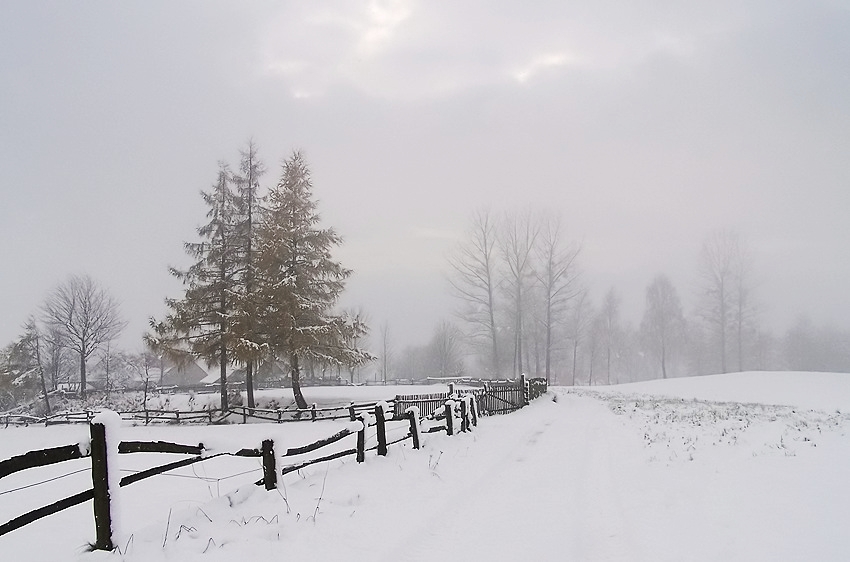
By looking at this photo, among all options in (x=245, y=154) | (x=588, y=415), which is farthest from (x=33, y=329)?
(x=588, y=415)

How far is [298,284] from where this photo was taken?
85.1 feet

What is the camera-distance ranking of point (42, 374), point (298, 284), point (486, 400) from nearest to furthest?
point (486, 400) < point (298, 284) < point (42, 374)

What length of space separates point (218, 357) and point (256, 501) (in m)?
23.4

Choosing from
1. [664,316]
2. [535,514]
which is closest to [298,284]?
[535,514]

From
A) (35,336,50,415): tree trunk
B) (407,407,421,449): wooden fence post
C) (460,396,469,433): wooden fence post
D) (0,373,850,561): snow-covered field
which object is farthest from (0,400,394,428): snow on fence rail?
(407,407,421,449): wooden fence post

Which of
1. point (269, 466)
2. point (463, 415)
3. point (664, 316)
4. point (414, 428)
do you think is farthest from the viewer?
point (664, 316)

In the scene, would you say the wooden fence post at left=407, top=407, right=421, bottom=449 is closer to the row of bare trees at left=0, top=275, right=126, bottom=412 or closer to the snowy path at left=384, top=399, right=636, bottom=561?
the snowy path at left=384, top=399, right=636, bottom=561

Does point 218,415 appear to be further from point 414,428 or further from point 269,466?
point 269,466

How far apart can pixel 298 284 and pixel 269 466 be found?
1958cm

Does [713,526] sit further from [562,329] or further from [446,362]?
[446,362]

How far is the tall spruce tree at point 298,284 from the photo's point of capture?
25.2m

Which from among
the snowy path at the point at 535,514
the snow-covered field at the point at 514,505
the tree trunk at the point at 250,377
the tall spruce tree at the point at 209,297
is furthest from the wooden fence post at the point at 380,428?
the tall spruce tree at the point at 209,297

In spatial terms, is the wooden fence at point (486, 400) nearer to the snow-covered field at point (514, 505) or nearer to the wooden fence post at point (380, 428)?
the snow-covered field at point (514, 505)

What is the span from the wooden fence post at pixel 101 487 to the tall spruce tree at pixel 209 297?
22828 mm
